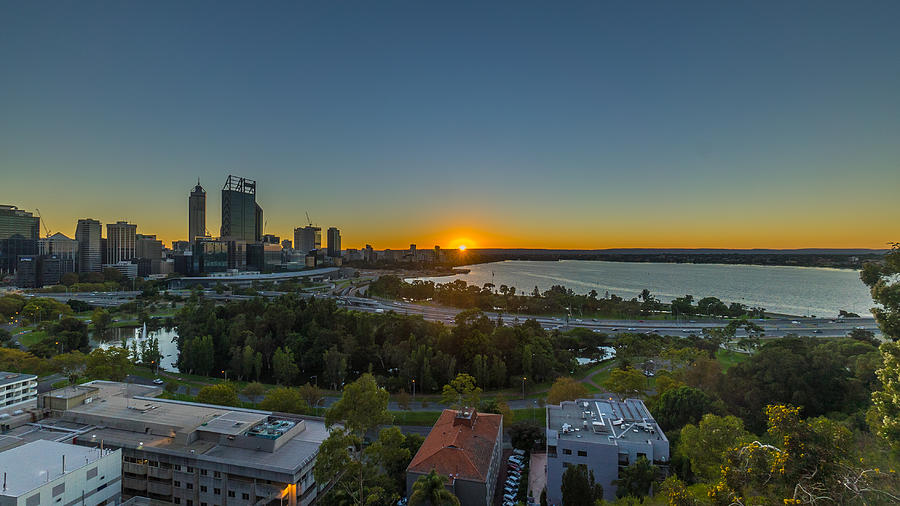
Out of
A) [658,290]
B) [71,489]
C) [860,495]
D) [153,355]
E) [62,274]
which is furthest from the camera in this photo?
[658,290]

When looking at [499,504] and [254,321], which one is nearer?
[499,504]

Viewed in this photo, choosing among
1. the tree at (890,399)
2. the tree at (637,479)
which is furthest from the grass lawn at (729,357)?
the tree at (890,399)

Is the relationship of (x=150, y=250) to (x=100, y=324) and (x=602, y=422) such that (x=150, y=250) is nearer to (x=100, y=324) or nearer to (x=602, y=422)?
(x=100, y=324)

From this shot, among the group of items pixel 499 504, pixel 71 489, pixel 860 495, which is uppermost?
pixel 860 495

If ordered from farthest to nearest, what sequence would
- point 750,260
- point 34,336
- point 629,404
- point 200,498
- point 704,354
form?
point 750,260, point 34,336, point 704,354, point 629,404, point 200,498

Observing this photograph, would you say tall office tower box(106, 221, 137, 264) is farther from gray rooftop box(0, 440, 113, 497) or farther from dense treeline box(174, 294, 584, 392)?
gray rooftop box(0, 440, 113, 497)

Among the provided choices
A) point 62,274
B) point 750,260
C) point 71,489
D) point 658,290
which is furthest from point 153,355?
point 750,260

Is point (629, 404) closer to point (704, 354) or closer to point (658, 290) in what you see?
point (704, 354)
